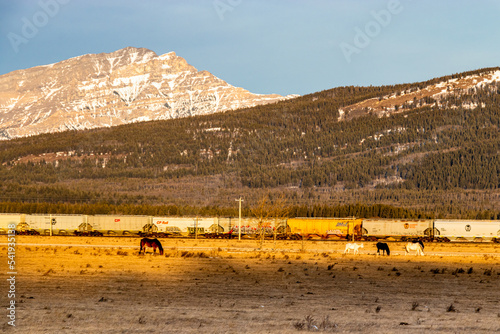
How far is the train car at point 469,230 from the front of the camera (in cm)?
9338

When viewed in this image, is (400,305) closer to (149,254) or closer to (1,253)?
(149,254)

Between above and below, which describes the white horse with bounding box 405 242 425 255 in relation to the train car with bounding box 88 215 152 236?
below

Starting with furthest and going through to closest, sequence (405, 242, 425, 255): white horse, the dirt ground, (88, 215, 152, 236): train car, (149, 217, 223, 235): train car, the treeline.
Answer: the treeline → (88, 215, 152, 236): train car → (149, 217, 223, 235): train car → (405, 242, 425, 255): white horse → the dirt ground

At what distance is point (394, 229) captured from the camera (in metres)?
95.3

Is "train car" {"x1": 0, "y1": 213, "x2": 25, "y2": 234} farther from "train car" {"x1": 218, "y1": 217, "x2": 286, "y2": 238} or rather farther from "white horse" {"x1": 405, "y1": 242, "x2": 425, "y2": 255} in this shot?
"white horse" {"x1": 405, "y1": 242, "x2": 425, "y2": 255}

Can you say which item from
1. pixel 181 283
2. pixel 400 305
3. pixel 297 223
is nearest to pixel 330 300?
pixel 400 305

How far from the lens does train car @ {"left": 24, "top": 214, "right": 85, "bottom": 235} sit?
320 ft

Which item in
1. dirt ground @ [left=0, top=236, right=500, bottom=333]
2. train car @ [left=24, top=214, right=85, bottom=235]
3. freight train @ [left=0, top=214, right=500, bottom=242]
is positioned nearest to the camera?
dirt ground @ [left=0, top=236, right=500, bottom=333]

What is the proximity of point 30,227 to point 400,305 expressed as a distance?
267ft

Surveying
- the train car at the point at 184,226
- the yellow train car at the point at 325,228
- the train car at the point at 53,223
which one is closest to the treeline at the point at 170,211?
the train car at the point at 53,223

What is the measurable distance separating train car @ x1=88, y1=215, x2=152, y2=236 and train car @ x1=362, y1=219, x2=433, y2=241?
105 ft

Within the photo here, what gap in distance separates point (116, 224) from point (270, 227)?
23.2m

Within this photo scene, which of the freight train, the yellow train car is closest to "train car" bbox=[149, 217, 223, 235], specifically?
the freight train

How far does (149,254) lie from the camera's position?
50.6 metres
